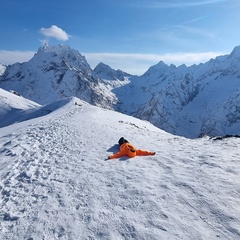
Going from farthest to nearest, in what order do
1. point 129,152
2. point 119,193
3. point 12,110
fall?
point 12,110, point 129,152, point 119,193

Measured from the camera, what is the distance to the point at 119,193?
33.9ft

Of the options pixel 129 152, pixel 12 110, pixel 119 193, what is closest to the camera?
pixel 119 193

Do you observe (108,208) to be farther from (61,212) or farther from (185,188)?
(185,188)

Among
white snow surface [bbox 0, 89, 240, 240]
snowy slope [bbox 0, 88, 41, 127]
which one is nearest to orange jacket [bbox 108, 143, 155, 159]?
white snow surface [bbox 0, 89, 240, 240]

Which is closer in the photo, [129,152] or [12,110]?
[129,152]

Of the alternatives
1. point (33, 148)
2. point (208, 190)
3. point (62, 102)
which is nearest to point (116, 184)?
point (208, 190)

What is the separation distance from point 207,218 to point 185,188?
6.40 ft

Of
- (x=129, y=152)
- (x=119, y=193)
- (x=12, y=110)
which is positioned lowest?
(x=12, y=110)

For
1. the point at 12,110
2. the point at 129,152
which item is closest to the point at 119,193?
the point at 129,152

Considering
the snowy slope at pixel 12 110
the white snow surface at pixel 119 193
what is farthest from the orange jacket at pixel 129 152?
the snowy slope at pixel 12 110

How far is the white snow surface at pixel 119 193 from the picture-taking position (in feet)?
26.9

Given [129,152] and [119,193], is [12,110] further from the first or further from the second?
[119,193]

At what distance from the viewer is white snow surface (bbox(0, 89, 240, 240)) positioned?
26.9 feet

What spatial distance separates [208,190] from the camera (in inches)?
396
